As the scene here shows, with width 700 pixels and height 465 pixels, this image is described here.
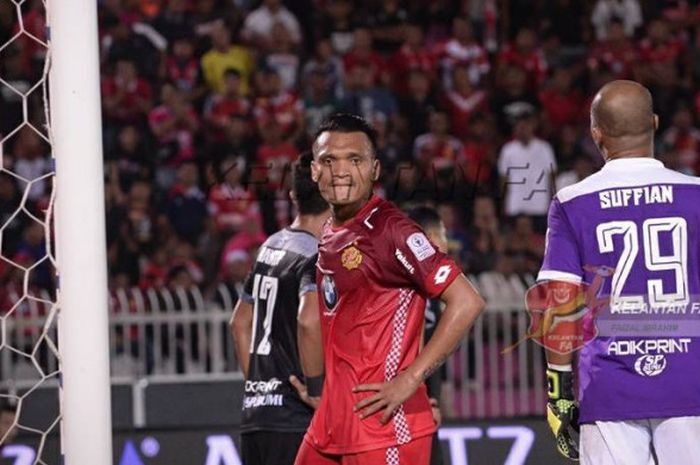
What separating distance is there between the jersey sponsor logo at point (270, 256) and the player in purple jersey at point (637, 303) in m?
1.66

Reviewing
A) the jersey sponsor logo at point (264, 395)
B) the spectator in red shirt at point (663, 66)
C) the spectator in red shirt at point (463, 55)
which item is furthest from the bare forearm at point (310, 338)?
the spectator in red shirt at point (663, 66)

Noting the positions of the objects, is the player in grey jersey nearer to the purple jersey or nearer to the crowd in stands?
the purple jersey

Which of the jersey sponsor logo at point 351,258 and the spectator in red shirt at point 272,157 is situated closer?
the jersey sponsor logo at point 351,258

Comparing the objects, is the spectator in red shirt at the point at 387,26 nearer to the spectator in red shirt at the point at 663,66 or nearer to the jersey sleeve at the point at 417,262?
the spectator in red shirt at the point at 663,66

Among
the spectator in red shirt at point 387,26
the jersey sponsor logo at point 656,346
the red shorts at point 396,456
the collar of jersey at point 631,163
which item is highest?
the spectator in red shirt at point 387,26

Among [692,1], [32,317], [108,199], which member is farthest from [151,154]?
[692,1]

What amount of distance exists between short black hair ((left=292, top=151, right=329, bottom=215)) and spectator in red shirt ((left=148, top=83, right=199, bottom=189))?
6.79 metres

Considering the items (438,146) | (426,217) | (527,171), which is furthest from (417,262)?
(438,146)

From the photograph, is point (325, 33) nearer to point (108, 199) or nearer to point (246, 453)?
point (108, 199)

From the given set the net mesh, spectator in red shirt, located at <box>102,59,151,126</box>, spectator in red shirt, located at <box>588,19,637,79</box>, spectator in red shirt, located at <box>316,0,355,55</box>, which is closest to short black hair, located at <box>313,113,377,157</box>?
the net mesh

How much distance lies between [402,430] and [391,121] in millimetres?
8892

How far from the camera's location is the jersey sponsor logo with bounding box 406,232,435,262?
4984 millimetres

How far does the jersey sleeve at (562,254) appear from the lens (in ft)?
16.4

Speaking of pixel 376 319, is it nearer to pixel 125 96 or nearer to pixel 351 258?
pixel 351 258
